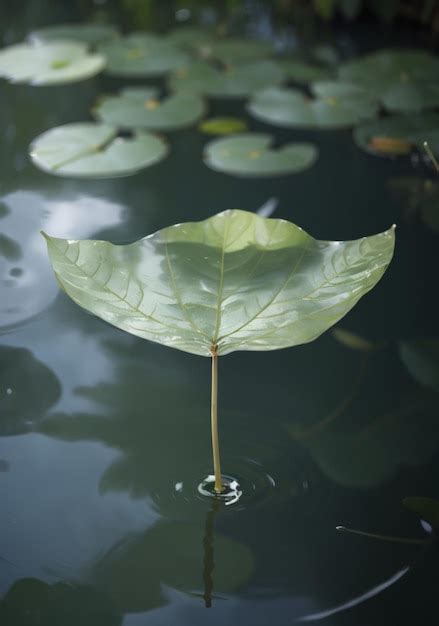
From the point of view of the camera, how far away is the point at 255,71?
1899mm

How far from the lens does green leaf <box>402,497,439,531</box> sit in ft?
2.71

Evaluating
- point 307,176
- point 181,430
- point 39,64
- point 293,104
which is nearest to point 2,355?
point 181,430

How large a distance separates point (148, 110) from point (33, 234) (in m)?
0.49

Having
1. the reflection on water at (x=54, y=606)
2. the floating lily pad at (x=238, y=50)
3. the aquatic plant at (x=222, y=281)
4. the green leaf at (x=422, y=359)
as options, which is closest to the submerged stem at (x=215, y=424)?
the aquatic plant at (x=222, y=281)

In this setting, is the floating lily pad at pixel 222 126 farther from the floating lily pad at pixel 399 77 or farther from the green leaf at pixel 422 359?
the green leaf at pixel 422 359

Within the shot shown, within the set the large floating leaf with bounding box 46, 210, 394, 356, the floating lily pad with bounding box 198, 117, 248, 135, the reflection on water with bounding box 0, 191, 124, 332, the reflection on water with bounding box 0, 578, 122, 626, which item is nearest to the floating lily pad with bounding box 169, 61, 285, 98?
the floating lily pad with bounding box 198, 117, 248, 135

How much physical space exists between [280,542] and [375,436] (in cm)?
20

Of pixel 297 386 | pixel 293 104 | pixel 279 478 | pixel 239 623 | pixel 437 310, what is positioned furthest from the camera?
pixel 293 104

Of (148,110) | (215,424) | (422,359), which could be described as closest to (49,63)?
(148,110)

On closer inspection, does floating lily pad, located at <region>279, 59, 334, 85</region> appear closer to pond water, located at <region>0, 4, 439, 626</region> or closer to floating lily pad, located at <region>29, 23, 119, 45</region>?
floating lily pad, located at <region>29, 23, 119, 45</region>

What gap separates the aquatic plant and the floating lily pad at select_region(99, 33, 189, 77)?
1.21m

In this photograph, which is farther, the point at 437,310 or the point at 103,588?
the point at 437,310

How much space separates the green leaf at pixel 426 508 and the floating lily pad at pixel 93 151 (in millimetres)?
854

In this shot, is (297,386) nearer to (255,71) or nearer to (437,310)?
(437,310)
